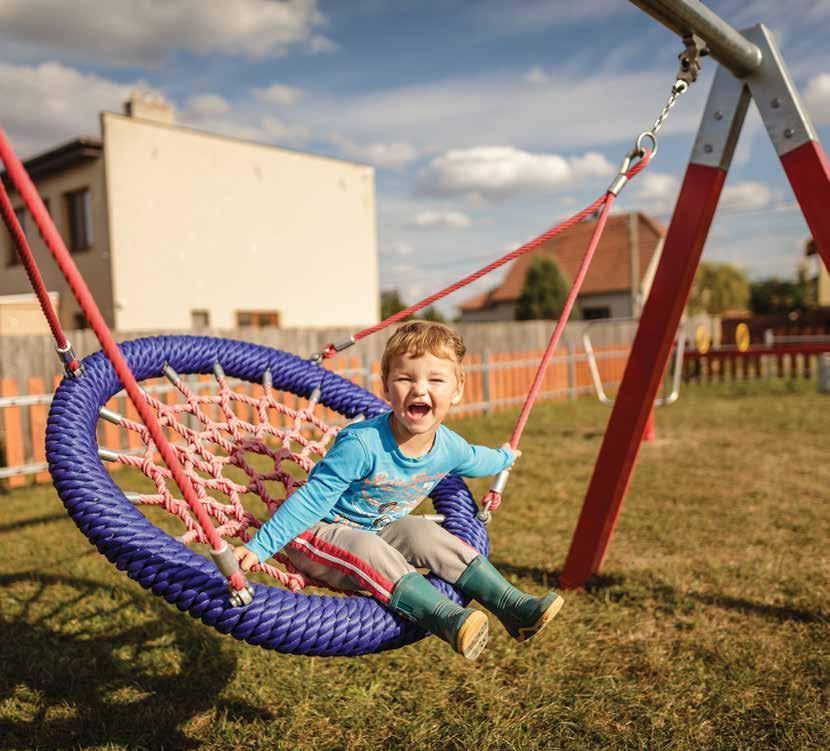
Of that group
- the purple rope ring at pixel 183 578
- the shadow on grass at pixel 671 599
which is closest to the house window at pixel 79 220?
the shadow on grass at pixel 671 599

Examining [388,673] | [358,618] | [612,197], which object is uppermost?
[612,197]

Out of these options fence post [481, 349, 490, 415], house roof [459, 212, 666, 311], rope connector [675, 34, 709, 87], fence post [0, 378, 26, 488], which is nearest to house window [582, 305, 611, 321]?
house roof [459, 212, 666, 311]

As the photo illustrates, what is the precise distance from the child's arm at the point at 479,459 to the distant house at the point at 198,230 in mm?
12718

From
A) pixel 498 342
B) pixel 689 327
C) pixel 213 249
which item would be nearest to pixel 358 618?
pixel 498 342

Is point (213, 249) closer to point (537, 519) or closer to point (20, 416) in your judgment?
point (20, 416)

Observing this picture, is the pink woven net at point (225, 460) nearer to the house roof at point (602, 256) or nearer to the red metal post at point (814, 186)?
the red metal post at point (814, 186)

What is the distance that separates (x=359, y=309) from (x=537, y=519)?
16.8 metres

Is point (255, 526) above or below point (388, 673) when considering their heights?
above

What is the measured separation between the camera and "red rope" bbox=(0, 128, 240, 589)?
4.43ft

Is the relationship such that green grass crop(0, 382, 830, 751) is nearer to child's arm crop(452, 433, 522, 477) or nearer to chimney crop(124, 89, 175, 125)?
child's arm crop(452, 433, 522, 477)

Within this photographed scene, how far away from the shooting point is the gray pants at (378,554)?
206cm

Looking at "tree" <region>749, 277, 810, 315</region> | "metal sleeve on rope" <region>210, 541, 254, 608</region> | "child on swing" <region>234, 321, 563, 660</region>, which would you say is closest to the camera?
"metal sleeve on rope" <region>210, 541, 254, 608</region>

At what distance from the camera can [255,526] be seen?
7.80 feet

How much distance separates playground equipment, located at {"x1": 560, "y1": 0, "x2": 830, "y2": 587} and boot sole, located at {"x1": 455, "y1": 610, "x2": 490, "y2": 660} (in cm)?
168
